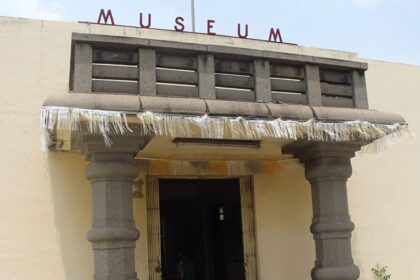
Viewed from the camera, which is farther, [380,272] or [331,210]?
[380,272]

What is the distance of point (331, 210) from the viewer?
23.2 ft

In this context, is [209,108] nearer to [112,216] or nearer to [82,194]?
[112,216]

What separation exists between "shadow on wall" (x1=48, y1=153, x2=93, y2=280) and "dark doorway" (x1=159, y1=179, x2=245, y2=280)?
5.11ft

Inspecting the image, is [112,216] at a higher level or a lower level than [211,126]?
Answer: lower

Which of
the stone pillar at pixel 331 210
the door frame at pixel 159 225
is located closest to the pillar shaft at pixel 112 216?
the door frame at pixel 159 225

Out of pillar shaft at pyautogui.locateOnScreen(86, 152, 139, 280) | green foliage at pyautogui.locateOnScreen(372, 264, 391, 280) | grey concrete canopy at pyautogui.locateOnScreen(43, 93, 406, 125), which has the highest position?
grey concrete canopy at pyautogui.locateOnScreen(43, 93, 406, 125)

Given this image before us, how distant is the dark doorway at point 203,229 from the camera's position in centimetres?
944

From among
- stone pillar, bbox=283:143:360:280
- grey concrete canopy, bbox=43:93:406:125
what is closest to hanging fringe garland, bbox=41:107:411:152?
grey concrete canopy, bbox=43:93:406:125

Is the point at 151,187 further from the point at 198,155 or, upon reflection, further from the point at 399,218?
the point at 399,218

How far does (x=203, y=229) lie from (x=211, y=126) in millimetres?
5950

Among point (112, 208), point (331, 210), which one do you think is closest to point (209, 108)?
point (112, 208)

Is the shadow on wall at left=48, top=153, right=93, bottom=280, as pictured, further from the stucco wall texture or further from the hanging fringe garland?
the hanging fringe garland

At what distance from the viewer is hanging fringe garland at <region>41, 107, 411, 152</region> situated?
537cm

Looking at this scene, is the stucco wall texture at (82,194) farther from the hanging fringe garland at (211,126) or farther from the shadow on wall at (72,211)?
the hanging fringe garland at (211,126)
